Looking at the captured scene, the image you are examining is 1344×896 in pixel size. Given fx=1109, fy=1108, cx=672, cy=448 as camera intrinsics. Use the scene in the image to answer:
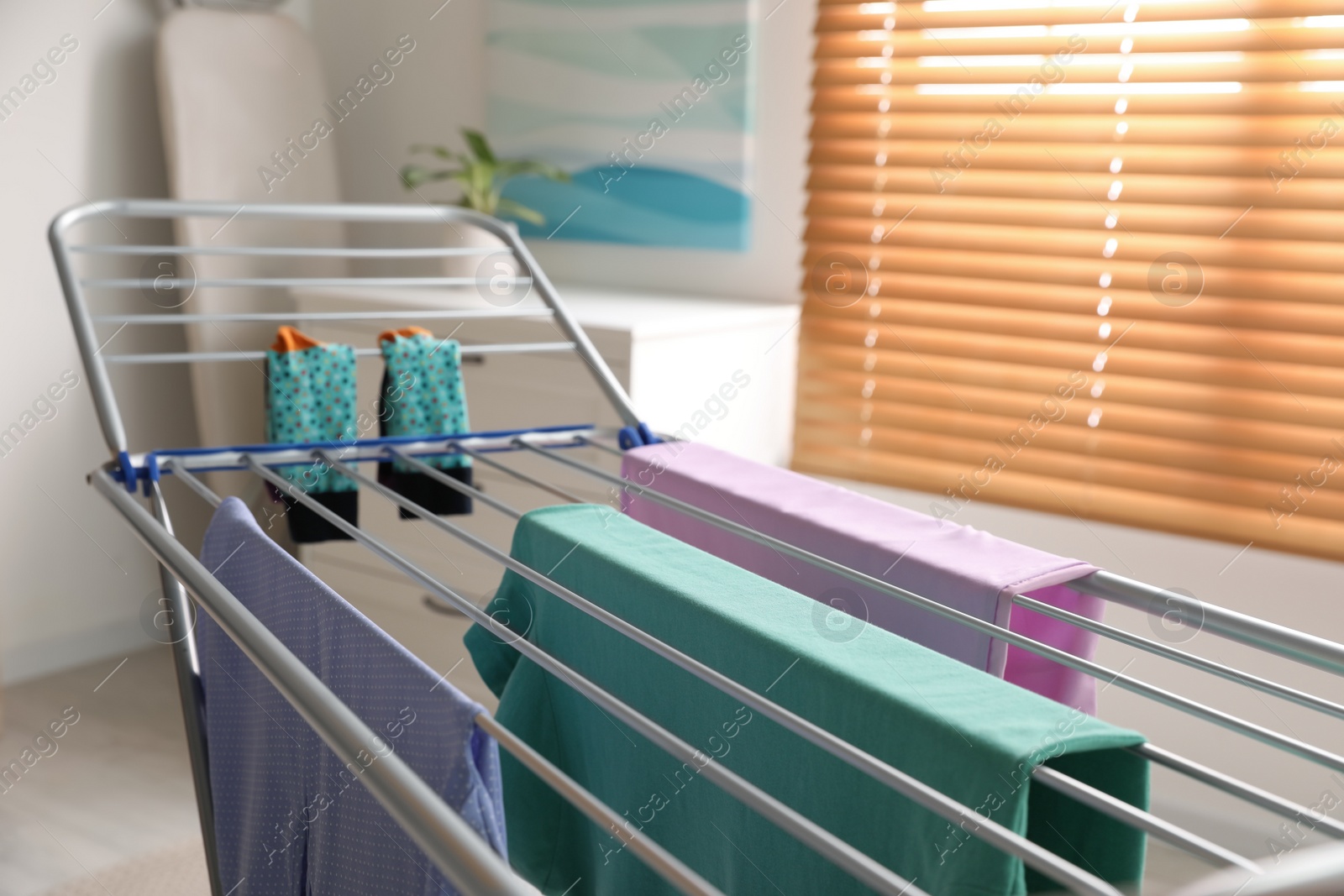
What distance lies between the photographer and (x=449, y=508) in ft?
4.10

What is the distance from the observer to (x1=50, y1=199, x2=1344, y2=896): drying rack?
18.7 inches

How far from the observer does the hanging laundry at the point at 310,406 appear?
44.7 inches

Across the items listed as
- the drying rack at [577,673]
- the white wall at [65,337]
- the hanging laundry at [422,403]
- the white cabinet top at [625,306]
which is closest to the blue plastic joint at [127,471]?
the drying rack at [577,673]

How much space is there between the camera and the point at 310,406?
115 cm

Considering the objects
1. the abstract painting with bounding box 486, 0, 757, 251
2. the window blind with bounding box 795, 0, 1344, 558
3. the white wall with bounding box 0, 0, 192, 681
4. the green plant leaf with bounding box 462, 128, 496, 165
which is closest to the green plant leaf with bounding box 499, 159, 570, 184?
the green plant leaf with bounding box 462, 128, 496, 165

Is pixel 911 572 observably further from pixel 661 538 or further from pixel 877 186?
pixel 877 186

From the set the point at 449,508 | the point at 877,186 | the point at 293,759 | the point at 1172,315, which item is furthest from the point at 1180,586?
the point at 293,759

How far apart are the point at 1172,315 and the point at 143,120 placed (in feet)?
7.12

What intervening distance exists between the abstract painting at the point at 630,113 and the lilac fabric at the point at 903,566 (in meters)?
1.35

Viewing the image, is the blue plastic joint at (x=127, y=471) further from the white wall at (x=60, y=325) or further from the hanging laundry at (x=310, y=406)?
the white wall at (x=60, y=325)

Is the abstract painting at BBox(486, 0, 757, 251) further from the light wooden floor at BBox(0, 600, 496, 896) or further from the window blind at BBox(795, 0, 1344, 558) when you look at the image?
the light wooden floor at BBox(0, 600, 496, 896)

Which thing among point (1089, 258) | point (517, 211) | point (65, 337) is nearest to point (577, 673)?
point (1089, 258)

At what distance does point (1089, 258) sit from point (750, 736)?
4.59ft

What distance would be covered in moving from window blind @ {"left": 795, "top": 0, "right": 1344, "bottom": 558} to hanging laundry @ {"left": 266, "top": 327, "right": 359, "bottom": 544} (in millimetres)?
1165
